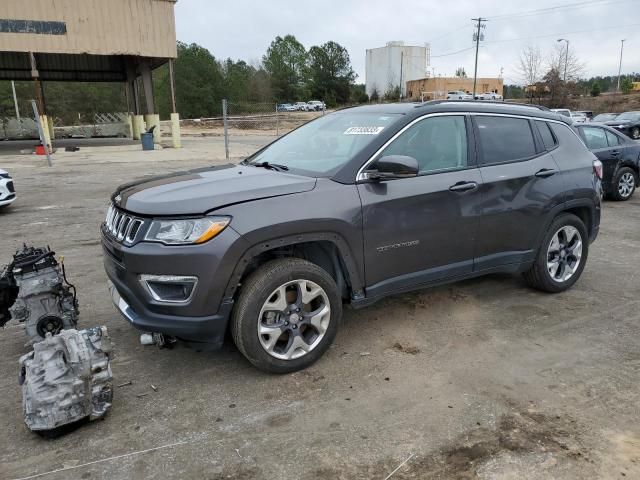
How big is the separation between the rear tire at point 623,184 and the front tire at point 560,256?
6370 millimetres

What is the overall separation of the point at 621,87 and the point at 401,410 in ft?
268

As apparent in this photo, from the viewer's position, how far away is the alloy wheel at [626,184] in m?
10.5

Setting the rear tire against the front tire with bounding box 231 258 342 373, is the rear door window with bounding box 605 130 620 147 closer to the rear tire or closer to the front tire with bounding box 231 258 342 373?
the rear tire

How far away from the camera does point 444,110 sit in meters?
4.17

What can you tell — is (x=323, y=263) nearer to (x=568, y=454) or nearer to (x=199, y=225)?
(x=199, y=225)

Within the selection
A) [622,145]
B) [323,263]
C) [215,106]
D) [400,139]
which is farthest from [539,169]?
[215,106]

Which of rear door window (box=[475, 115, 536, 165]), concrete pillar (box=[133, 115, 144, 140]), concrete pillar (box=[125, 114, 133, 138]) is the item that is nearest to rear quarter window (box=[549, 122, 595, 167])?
rear door window (box=[475, 115, 536, 165])

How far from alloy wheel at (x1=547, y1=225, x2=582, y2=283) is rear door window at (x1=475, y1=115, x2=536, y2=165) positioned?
0.89m

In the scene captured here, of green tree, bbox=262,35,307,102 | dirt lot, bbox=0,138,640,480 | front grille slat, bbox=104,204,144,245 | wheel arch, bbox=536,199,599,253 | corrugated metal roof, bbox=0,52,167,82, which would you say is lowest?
dirt lot, bbox=0,138,640,480

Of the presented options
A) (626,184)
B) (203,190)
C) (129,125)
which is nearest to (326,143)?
(203,190)

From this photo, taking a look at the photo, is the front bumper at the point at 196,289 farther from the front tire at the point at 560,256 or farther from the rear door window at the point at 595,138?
the rear door window at the point at 595,138

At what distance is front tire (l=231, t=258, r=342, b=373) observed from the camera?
10.8ft

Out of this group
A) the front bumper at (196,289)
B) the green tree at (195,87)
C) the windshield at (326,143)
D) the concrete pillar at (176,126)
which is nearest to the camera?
the front bumper at (196,289)

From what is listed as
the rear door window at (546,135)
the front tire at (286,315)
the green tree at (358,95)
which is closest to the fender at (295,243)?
the front tire at (286,315)
